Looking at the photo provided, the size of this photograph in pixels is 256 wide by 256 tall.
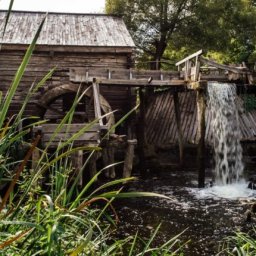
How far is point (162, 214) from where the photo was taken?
8.52 m

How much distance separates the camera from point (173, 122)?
55.8ft

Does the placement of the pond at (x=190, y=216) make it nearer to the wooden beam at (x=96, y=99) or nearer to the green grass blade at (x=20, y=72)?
the wooden beam at (x=96, y=99)

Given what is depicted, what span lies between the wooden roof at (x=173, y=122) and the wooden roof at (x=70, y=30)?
145 inches

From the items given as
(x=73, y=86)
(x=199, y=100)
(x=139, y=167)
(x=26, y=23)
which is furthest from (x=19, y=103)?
(x=199, y=100)

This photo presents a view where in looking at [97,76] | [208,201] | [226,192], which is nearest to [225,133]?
[226,192]

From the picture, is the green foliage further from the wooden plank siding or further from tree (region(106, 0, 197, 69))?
tree (region(106, 0, 197, 69))

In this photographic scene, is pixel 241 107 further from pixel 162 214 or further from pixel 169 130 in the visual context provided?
pixel 162 214

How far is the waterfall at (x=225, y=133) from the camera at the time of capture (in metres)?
13.1

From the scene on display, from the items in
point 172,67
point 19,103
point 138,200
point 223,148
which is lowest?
point 138,200

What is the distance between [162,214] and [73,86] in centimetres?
684

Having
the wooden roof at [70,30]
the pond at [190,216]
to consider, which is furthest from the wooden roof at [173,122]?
the pond at [190,216]

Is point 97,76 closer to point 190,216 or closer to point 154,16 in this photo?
point 190,216

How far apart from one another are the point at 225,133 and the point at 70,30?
305 inches

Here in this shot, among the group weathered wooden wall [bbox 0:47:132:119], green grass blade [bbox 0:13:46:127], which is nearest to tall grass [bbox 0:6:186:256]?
green grass blade [bbox 0:13:46:127]
